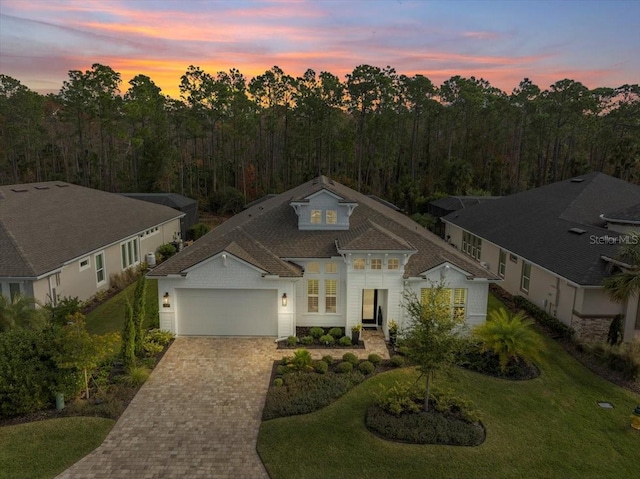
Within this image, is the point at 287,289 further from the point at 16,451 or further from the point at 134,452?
the point at 16,451

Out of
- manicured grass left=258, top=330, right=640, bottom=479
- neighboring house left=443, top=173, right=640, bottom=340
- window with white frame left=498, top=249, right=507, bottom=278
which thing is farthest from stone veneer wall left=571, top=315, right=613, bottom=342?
window with white frame left=498, top=249, right=507, bottom=278

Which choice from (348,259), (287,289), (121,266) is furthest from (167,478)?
(121,266)

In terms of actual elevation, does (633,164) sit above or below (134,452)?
above

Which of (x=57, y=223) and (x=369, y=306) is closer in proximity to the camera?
(x=369, y=306)

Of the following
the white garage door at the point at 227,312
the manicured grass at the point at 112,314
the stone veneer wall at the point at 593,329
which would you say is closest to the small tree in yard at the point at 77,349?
the white garage door at the point at 227,312

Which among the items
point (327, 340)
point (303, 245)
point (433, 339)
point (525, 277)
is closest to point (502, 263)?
point (525, 277)

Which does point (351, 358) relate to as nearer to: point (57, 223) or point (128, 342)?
point (128, 342)
